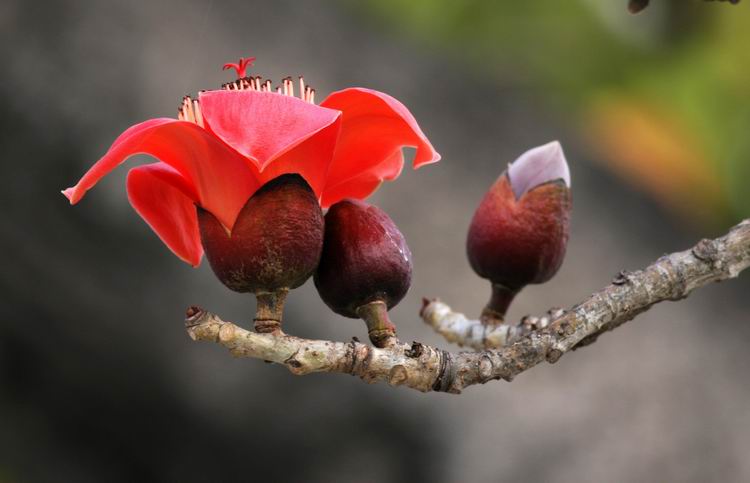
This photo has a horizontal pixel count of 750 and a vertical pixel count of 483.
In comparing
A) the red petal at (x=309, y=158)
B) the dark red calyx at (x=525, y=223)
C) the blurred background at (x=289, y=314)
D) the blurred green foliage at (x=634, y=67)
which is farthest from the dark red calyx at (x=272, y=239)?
the blurred green foliage at (x=634, y=67)

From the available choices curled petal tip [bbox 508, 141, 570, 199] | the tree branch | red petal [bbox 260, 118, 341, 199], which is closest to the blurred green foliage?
curled petal tip [bbox 508, 141, 570, 199]

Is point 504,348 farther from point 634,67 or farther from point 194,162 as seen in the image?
point 634,67

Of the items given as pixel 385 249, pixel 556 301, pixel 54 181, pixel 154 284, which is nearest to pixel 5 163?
pixel 54 181

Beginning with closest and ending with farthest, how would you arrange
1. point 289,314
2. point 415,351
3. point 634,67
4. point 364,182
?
1. point 415,351
2. point 364,182
3. point 289,314
4. point 634,67

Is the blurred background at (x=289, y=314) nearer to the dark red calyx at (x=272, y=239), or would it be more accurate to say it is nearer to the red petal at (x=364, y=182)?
the red petal at (x=364, y=182)

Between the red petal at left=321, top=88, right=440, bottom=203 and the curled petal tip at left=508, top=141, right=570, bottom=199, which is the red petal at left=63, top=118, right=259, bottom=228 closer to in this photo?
the red petal at left=321, top=88, right=440, bottom=203

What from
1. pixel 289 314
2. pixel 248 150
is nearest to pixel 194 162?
pixel 248 150
